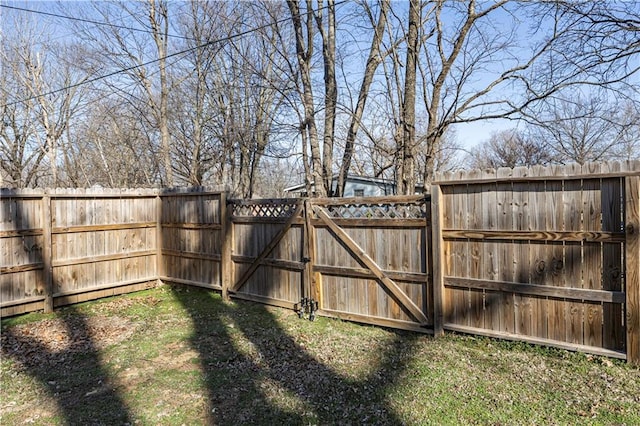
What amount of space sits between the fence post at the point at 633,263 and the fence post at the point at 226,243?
4825 millimetres

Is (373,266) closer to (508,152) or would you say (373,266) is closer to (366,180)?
(366,180)

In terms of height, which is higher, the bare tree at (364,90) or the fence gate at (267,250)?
the bare tree at (364,90)

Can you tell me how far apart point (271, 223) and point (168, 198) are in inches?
93.5

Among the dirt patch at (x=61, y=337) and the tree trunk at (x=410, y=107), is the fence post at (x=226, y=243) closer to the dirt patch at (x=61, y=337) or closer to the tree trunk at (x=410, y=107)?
the dirt patch at (x=61, y=337)

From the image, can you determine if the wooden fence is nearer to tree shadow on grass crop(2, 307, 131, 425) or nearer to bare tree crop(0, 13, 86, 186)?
tree shadow on grass crop(2, 307, 131, 425)

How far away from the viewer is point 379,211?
4809 mm

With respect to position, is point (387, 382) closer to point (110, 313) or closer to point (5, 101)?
point (110, 313)

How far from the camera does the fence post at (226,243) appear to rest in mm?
6328

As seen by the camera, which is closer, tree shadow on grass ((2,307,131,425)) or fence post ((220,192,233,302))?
tree shadow on grass ((2,307,131,425))

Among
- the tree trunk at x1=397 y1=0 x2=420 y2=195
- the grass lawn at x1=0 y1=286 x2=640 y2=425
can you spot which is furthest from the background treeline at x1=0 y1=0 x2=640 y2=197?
the grass lawn at x1=0 y1=286 x2=640 y2=425

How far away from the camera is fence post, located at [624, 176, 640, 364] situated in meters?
3.37

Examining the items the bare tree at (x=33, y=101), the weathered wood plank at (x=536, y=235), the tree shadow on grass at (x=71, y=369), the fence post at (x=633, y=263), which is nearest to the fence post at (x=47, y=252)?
the tree shadow on grass at (x=71, y=369)

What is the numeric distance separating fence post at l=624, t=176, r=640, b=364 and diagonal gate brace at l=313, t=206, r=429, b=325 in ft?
5.84

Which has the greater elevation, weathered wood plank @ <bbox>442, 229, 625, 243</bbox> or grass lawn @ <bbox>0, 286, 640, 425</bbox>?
weathered wood plank @ <bbox>442, 229, 625, 243</bbox>
